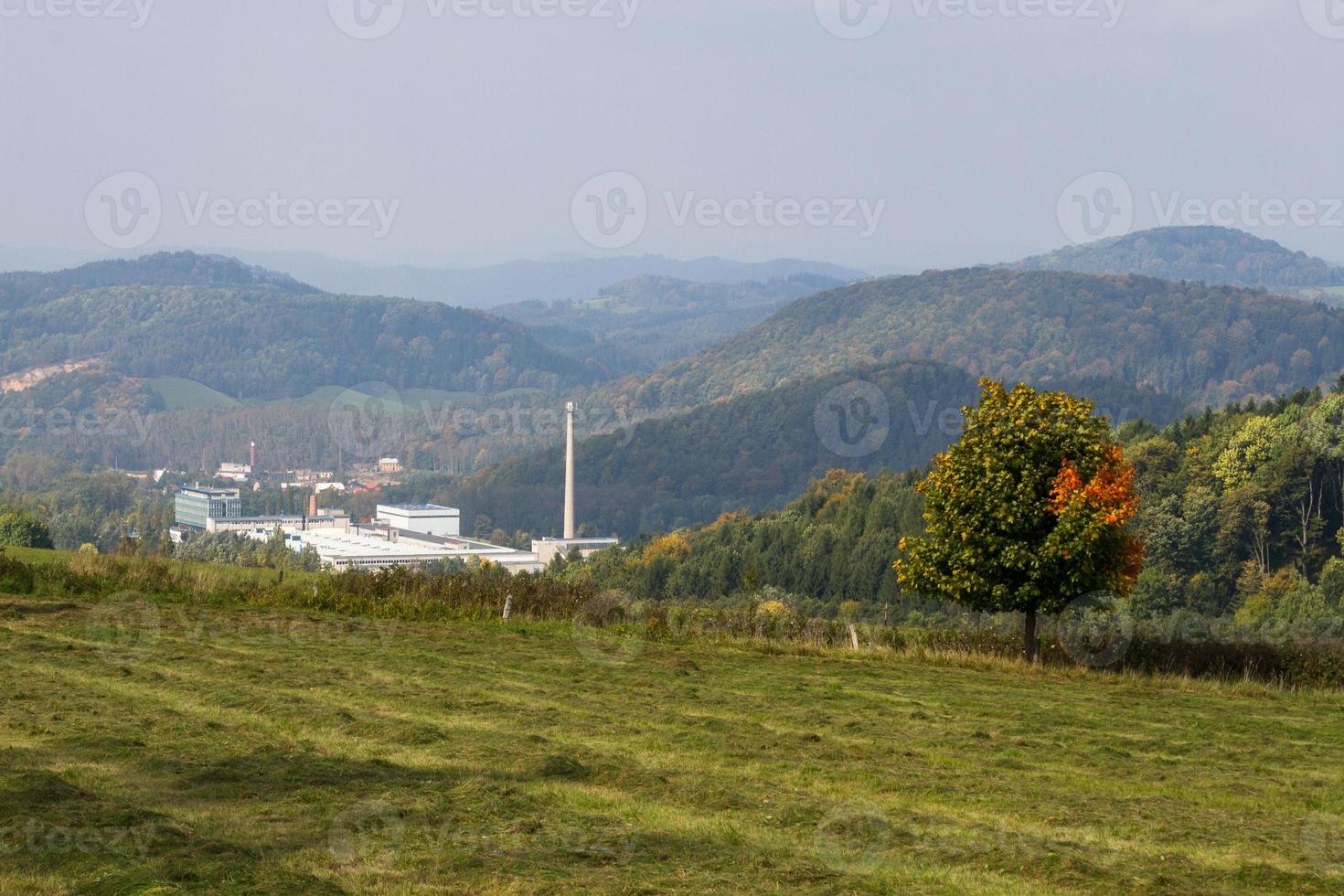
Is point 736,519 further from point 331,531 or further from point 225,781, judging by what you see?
point 225,781

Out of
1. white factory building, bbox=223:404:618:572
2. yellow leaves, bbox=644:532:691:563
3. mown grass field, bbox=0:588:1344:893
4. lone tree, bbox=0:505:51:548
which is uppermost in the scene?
mown grass field, bbox=0:588:1344:893

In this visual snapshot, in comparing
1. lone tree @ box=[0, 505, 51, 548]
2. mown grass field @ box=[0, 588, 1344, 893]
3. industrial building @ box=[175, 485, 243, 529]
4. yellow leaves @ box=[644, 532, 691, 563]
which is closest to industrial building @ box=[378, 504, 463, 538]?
industrial building @ box=[175, 485, 243, 529]

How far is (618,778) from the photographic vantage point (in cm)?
1102

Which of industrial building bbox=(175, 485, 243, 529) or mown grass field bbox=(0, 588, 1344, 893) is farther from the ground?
mown grass field bbox=(0, 588, 1344, 893)

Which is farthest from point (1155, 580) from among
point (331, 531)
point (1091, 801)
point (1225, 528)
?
point (331, 531)

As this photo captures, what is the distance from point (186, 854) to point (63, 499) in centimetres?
18421

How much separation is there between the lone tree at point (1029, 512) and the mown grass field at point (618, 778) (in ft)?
8.73

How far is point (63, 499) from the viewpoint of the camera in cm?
17850

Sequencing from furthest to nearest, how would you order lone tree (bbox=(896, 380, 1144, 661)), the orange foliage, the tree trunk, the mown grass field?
the tree trunk
lone tree (bbox=(896, 380, 1144, 661))
the orange foliage
the mown grass field

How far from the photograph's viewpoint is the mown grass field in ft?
28.4

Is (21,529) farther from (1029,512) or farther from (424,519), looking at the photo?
(424,519)

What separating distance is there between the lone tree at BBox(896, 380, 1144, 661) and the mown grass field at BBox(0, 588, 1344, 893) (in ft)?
8.73

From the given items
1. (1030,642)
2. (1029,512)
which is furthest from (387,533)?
(1029,512)

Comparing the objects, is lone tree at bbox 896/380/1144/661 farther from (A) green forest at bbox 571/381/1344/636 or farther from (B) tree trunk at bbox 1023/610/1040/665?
(A) green forest at bbox 571/381/1344/636
